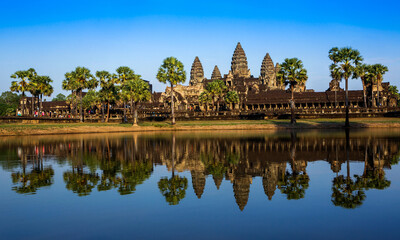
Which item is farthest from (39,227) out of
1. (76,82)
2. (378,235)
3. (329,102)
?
(329,102)

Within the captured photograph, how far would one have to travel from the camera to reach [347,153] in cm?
2514

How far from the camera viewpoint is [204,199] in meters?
13.1

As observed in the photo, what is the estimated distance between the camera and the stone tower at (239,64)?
16962cm

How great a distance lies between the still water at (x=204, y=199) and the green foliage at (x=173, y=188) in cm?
4

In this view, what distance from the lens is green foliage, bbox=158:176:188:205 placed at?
13.3m

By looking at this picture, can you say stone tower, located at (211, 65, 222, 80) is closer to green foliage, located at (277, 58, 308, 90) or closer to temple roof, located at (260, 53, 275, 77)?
temple roof, located at (260, 53, 275, 77)

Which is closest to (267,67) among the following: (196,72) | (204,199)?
(196,72)

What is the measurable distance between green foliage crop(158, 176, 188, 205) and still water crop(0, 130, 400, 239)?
0.04 metres

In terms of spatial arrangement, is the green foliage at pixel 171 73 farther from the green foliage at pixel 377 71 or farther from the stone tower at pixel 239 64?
the stone tower at pixel 239 64

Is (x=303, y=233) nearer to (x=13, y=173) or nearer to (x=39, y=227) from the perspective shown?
(x=39, y=227)

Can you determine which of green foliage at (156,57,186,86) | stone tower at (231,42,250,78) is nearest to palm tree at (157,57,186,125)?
green foliage at (156,57,186,86)

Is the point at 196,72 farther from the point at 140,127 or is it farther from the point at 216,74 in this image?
the point at 140,127

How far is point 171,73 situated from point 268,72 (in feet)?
368

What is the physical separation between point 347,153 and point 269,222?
1684 cm
